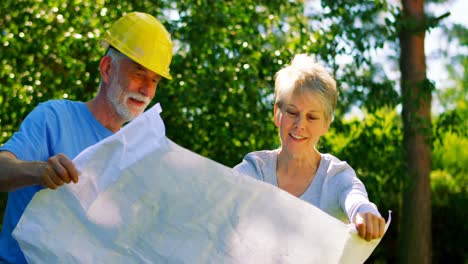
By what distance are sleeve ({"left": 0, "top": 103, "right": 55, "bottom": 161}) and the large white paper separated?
24 centimetres

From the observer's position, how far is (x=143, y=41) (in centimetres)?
315

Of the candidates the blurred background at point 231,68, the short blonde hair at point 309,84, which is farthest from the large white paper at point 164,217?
the blurred background at point 231,68

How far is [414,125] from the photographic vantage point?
22.0 feet

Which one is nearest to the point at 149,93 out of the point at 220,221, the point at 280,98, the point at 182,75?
the point at 280,98

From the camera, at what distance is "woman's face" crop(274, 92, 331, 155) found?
9.16 feet

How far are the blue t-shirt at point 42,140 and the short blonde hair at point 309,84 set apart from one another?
2.40 feet

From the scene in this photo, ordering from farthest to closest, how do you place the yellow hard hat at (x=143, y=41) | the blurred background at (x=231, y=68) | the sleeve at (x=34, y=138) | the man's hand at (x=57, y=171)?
the blurred background at (x=231, y=68)
the yellow hard hat at (x=143, y=41)
the sleeve at (x=34, y=138)
the man's hand at (x=57, y=171)

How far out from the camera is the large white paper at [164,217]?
8.15 ft

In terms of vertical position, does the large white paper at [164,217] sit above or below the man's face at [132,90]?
below

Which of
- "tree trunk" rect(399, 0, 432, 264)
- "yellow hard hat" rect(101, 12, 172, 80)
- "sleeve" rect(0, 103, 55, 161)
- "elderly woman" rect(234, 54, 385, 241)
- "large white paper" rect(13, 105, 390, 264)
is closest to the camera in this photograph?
"large white paper" rect(13, 105, 390, 264)

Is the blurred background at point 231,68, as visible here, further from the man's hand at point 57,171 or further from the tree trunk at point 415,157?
the man's hand at point 57,171

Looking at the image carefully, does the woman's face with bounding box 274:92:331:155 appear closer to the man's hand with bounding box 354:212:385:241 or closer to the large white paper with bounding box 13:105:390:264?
the large white paper with bounding box 13:105:390:264

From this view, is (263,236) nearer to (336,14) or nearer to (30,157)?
(30,157)

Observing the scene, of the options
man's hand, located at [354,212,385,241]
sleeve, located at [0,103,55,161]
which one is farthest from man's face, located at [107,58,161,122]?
man's hand, located at [354,212,385,241]
